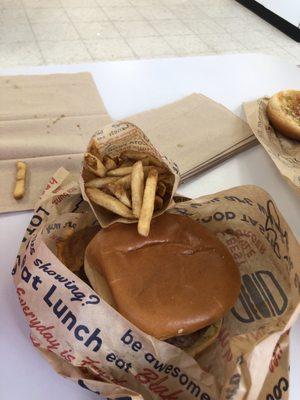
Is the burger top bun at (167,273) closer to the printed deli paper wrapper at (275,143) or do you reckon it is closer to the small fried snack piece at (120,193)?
the small fried snack piece at (120,193)

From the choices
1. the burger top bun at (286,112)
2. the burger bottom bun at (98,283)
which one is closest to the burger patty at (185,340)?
the burger bottom bun at (98,283)

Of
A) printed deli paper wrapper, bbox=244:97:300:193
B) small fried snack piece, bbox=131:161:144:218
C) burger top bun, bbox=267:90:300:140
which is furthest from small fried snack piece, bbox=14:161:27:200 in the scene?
burger top bun, bbox=267:90:300:140

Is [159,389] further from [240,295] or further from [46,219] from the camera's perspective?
[46,219]

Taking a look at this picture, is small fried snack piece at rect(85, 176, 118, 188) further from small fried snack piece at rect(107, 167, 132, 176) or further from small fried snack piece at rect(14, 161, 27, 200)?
small fried snack piece at rect(14, 161, 27, 200)

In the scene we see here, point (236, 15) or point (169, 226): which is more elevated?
point (169, 226)

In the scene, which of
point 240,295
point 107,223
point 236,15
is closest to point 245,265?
point 240,295

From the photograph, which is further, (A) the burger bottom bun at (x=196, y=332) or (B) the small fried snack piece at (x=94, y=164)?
(B) the small fried snack piece at (x=94, y=164)

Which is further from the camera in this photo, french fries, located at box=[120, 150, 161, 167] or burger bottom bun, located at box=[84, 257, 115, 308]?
french fries, located at box=[120, 150, 161, 167]

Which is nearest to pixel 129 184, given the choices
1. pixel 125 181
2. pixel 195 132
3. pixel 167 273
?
pixel 125 181
